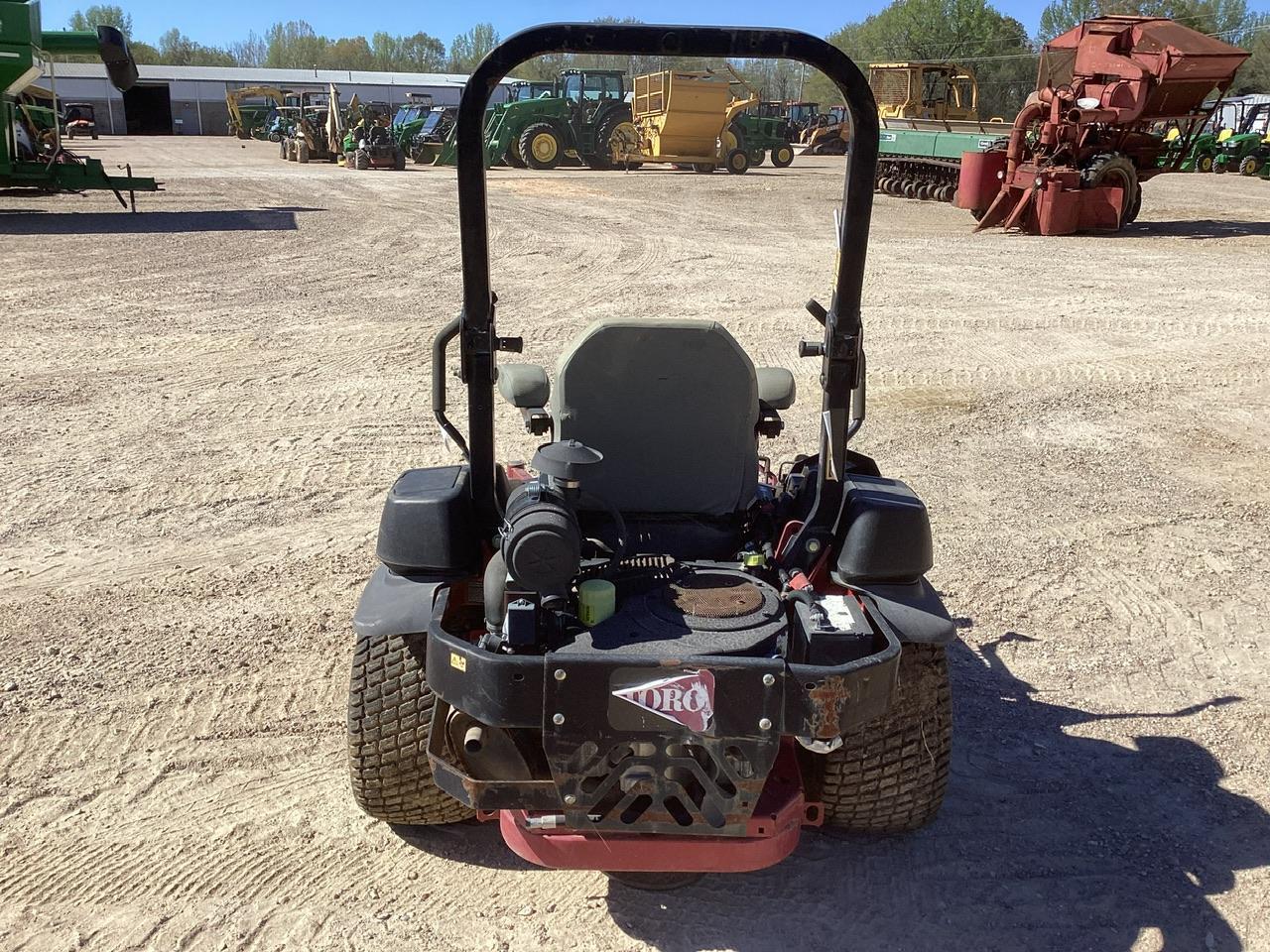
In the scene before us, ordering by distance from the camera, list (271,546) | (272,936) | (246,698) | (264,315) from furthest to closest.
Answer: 1. (264,315)
2. (271,546)
3. (246,698)
4. (272,936)

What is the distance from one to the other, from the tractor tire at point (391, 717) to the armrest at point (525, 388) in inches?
33.9

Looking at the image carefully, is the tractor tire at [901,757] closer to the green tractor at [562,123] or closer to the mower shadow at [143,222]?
the mower shadow at [143,222]

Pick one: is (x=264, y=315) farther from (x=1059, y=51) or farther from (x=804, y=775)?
(x=1059, y=51)

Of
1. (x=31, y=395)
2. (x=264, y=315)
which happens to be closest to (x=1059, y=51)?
(x=264, y=315)

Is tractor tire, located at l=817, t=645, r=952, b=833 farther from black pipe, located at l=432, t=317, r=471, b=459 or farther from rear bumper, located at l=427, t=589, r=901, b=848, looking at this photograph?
black pipe, located at l=432, t=317, r=471, b=459

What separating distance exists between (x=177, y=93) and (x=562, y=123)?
37339 millimetres

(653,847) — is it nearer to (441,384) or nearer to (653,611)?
(653,611)

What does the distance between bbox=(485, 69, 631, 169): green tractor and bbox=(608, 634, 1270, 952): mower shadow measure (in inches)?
941

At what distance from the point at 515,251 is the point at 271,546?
851 centimetres

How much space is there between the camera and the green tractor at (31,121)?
14.2 m

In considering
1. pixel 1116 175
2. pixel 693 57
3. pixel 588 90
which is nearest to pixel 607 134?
pixel 588 90

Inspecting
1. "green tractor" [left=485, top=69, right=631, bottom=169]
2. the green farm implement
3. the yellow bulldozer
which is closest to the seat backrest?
the green farm implement

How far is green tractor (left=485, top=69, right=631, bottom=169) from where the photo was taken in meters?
25.8

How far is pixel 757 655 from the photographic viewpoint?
8.02 feet
